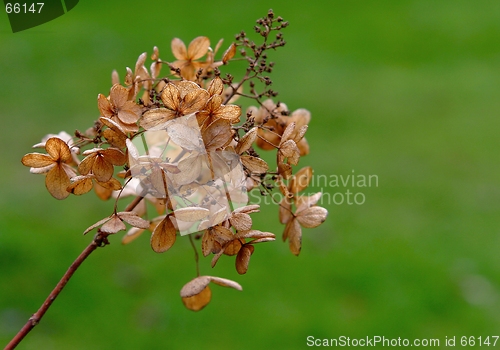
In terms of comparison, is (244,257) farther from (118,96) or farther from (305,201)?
(118,96)

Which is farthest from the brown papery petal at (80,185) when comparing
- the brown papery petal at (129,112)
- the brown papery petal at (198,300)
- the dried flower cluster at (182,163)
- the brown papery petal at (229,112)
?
the brown papery petal at (198,300)

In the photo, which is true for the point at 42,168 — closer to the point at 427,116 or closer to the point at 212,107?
the point at 212,107

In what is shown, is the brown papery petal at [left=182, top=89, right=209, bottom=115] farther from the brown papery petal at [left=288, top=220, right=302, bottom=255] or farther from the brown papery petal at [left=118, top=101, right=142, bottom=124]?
the brown papery petal at [left=288, top=220, right=302, bottom=255]

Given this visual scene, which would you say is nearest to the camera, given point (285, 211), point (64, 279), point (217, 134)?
point (217, 134)

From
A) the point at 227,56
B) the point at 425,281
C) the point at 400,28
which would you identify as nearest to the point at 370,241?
the point at 425,281

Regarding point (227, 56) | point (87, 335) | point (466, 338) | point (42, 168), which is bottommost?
point (466, 338)

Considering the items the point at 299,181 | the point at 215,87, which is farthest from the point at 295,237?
the point at 215,87
